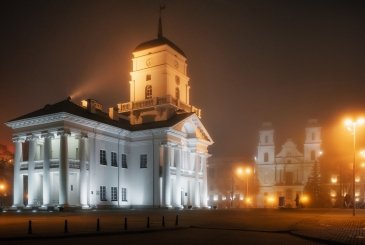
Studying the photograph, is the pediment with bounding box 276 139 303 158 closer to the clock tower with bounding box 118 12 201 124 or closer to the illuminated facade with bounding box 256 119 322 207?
the illuminated facade with bounding box 256 119 322 207

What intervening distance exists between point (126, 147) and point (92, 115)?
23.8 ft

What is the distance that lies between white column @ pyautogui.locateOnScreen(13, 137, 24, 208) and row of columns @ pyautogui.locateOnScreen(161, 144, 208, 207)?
17079 mm

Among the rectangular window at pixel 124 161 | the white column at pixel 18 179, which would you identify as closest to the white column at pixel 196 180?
the rectangular window at pixel 124 161

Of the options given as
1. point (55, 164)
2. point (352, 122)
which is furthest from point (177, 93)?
point (352, 122)

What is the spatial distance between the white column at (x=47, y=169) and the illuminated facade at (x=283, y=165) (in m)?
64.1

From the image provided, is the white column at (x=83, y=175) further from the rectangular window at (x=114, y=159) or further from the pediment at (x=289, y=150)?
the pediment at (x=289, y=150)

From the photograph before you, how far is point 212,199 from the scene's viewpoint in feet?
365

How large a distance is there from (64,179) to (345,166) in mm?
69744

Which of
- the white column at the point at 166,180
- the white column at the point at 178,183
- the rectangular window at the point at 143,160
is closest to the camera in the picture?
the white column at the point at 166,180

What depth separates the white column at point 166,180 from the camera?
56.2m

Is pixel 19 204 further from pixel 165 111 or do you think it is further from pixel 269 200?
pixel 269 200

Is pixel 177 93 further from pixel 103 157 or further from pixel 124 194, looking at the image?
pixel 124 194

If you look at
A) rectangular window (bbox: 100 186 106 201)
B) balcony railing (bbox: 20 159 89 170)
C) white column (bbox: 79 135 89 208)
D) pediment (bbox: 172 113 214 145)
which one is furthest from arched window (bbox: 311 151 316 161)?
white column (bbox: 79 135 89 208)

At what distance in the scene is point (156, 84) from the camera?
65.1 meters
